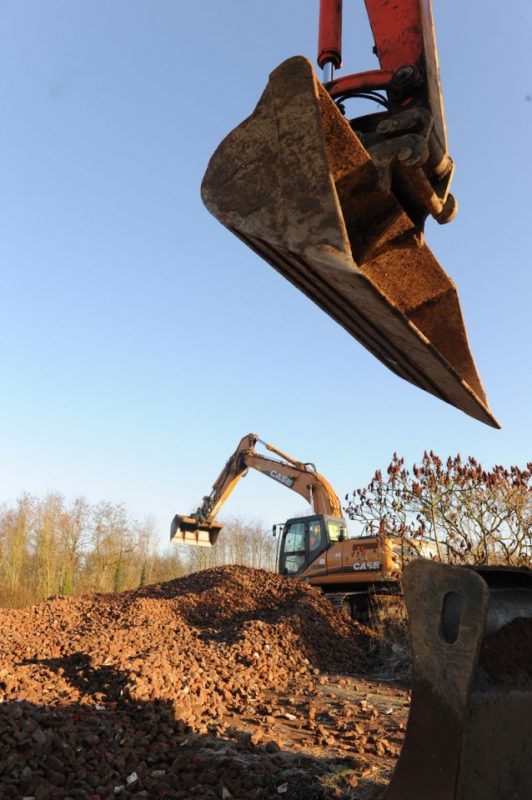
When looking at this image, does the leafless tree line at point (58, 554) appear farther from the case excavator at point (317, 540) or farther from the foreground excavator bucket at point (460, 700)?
the foreground excavator bucket at point (460, 700)

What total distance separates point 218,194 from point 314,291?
563 mm

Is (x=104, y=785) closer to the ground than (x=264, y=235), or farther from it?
closer to the ground

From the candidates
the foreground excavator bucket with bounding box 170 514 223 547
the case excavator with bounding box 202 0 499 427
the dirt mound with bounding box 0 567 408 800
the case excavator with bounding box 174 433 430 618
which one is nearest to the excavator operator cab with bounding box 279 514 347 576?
the case excavator with bounding box 174 433 430 618

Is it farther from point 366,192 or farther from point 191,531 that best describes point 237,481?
point 366,192

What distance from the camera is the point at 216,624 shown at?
978 cm

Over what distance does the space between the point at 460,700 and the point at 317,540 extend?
11768 mm

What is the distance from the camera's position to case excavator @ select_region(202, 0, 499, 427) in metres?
2.18

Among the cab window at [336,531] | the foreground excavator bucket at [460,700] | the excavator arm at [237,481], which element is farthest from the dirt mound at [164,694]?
the excavator arm at [237,481]

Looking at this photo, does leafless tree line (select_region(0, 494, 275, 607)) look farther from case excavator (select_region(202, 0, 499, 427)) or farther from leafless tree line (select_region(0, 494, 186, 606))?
case excavator (select_region(202, 0, 499, 427))

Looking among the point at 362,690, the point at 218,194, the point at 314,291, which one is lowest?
the point at 362,690

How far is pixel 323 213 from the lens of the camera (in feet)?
6.95

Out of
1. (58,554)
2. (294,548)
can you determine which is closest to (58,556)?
(58,554)

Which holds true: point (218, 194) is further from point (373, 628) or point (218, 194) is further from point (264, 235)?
point (373, 628)

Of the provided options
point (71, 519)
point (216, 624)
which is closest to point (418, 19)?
point (216, 624)
